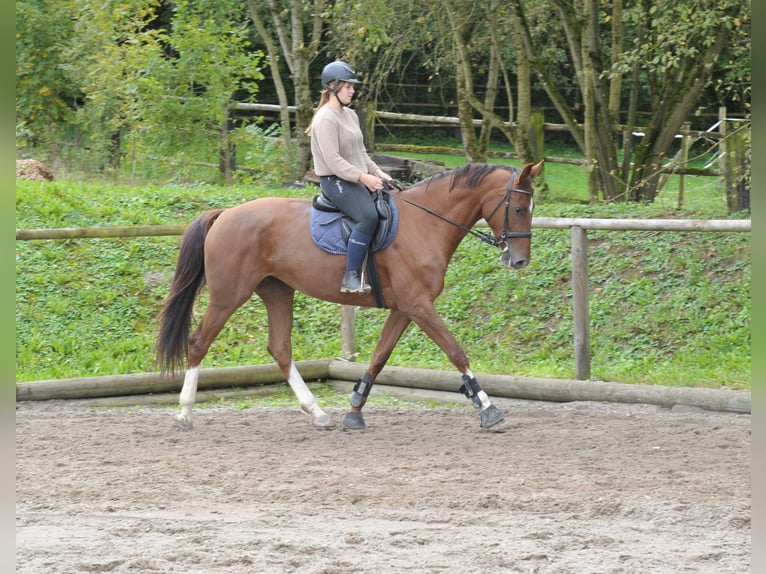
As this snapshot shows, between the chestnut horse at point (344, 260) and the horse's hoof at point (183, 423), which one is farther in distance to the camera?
the horse's hoof at point (183, 423)

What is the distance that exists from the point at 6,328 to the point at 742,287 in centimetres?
892

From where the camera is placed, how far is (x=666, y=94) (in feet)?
41.9

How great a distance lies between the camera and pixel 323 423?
7.20 m

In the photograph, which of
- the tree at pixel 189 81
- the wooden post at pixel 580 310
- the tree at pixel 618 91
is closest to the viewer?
the wooden post at pixel 580 310

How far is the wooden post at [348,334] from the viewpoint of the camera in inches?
372

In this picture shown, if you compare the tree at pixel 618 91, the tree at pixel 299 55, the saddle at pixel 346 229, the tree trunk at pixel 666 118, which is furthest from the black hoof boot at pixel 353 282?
the tree at pixel 299 55

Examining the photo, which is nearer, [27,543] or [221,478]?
[27,543]

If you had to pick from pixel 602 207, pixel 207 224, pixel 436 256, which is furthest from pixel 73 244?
pixel 602 207

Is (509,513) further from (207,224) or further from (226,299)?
(207,224)

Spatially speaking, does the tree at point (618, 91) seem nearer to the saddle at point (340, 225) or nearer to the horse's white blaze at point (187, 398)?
the saddle at point (340, 225)

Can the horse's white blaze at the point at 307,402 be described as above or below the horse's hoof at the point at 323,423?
above

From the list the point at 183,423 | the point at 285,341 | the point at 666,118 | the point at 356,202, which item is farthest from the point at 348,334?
the point at 666,118

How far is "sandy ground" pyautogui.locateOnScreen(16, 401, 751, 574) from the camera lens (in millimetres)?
3971

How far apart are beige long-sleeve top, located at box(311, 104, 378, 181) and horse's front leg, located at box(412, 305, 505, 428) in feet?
3.57
